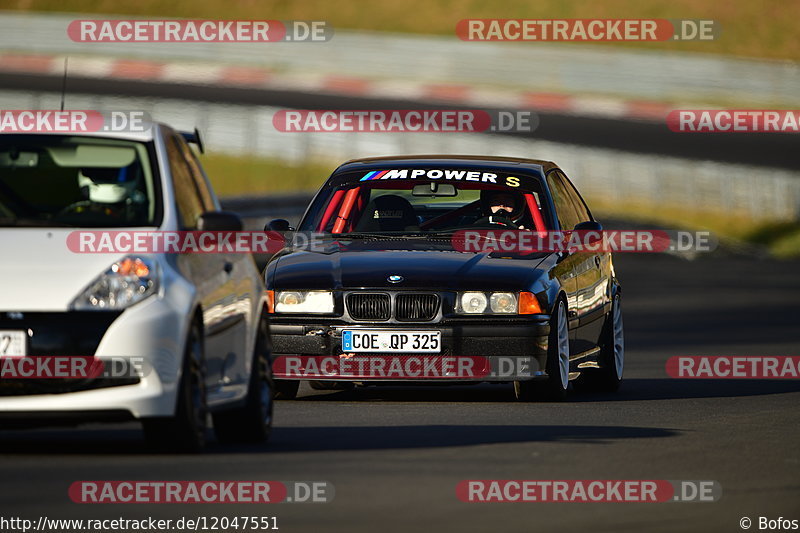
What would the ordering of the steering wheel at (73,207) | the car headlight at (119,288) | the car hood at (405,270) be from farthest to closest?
the car hood at (405,270) < the steering wheel at (73,207) < the car headlight at (119,288)

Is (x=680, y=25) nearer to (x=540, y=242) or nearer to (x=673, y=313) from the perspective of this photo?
(x=673, y=313)

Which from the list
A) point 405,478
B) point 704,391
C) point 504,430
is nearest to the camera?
point 405,478

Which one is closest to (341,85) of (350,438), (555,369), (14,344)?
(555,369)

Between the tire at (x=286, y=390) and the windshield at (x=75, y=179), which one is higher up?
the windshield at (x=75, y=179)

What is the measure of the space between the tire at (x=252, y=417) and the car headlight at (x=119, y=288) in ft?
3.76

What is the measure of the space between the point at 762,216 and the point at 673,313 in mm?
11933

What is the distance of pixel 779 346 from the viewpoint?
1725 cm

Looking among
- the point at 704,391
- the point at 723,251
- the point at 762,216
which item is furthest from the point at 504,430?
the point at 762,216

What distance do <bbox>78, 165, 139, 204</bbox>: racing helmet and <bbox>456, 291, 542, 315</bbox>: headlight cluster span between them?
10.3 feet

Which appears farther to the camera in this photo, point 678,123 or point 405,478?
point 678,123

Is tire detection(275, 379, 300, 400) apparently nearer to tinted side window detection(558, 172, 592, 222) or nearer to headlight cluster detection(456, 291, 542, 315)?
headlight cluster detection(456, 291, 542, 315)

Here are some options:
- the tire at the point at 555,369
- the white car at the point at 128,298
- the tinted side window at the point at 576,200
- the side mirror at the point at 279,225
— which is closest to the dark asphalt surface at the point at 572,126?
the tinted side window at the point at 576,200

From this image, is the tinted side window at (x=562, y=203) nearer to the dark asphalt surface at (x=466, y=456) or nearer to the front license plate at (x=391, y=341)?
the dark asphalt surface at (x=466, y=456)

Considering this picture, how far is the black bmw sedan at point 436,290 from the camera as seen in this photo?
1150 centimetres
